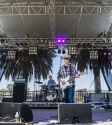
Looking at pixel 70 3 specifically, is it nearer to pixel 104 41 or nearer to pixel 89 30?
pixel 89 30

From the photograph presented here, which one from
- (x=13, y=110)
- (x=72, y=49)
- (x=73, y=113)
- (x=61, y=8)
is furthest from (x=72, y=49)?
(x=13, y=110)

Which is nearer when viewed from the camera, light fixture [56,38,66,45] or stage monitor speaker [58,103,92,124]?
stage monitor speaker [58,103,92,124]

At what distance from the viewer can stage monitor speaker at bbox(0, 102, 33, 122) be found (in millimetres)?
2760

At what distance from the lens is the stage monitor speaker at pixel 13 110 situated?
9.05ft

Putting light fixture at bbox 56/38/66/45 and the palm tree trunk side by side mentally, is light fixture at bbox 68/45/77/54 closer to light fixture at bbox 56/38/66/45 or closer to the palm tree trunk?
light fixture at bbox 56/38/66/45

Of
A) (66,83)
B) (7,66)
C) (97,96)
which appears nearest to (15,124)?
(66,83)

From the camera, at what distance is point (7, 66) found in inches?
444

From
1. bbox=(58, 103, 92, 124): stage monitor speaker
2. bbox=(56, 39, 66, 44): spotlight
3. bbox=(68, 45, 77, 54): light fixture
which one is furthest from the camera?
bbox=(68, 45, 77, 54): light fixture

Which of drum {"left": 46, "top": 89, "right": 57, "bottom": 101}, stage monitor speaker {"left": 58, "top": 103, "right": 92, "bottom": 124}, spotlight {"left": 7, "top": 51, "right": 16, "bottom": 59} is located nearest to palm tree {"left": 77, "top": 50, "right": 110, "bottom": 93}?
drum {"left": 46, "top": 89, "right": 57, "bottom": 101}

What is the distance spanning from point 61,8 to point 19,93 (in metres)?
4.32

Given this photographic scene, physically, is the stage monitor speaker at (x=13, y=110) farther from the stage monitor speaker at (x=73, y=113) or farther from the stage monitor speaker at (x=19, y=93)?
the stage monitor speaker at (x=19, y=93)

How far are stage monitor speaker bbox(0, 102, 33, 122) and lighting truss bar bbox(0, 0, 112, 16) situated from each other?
5.20m

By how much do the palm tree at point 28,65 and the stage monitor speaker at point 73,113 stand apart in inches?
319

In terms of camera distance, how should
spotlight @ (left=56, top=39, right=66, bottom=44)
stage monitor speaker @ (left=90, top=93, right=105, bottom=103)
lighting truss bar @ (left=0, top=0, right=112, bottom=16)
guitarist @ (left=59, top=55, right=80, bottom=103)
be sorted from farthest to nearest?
spotlight @ (left=56, top=39, right=66, bottom=44) < stage monitor speaker @ (left=90, top=93, right=105, bottom=103) < lighting truss bar @ (left=0, top=0, right=112, bottom=16) < guitarist @ (left=59, top=55, right=80, bottom=103)
